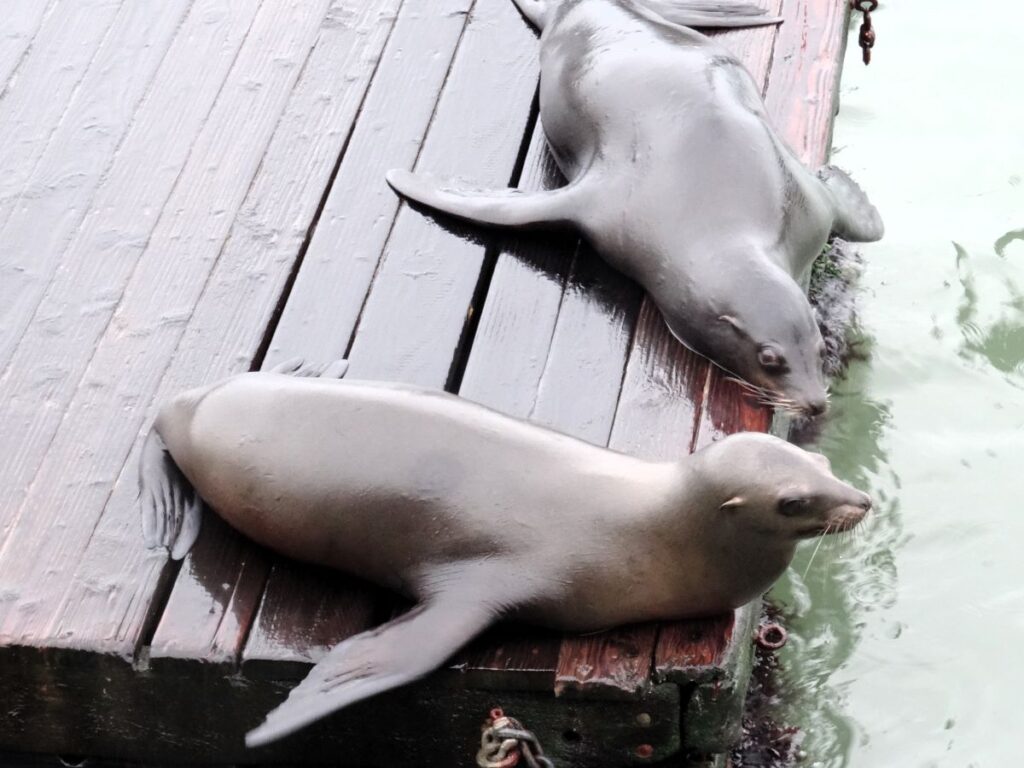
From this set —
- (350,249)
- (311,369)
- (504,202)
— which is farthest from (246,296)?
(504,202)

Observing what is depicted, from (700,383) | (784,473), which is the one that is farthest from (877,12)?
(784,473)

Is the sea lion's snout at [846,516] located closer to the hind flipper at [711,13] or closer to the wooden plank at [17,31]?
the hind flipper at [711,13]

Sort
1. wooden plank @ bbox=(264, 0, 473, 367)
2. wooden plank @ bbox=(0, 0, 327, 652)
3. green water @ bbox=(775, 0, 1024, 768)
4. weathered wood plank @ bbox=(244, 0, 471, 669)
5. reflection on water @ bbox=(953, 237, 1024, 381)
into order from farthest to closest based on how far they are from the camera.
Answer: reflection on water @ bbox=(953, 237, 1024, 381) < green water @ bbox=(775, 0, 1024, 768) < wooden plank @ bbox=(264, 0, 473, 367) < wooden plank @ bbox=(0, 0, 327, 652) < weathered wood plank @ bbox=(244, 0, 471, 669)

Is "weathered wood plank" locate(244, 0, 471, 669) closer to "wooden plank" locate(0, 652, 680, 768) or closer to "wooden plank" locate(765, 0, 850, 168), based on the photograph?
"wooden plank" locate(0, 652, 680, 768)

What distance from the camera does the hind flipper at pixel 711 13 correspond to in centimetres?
463

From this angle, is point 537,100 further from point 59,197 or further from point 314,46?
point 59,197

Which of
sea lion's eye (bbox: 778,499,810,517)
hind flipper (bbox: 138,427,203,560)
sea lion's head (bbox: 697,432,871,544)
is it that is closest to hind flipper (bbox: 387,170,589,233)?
hind flipper (bbox: 138,427,203,560)

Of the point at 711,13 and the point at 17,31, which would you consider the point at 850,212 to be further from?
the point at 17,31

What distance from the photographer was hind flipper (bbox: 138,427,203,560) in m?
3.19

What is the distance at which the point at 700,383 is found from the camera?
3.50m

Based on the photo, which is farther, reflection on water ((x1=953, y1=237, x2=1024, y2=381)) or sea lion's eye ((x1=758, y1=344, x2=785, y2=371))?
reflection on water ((x1=953, y1=237, x2=1024, y2=381))

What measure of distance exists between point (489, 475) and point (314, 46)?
Answer: 2252 millimetres

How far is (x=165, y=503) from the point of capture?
128 inches

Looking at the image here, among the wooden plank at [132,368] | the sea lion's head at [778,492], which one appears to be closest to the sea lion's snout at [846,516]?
the sea lion's head at [778,492]
